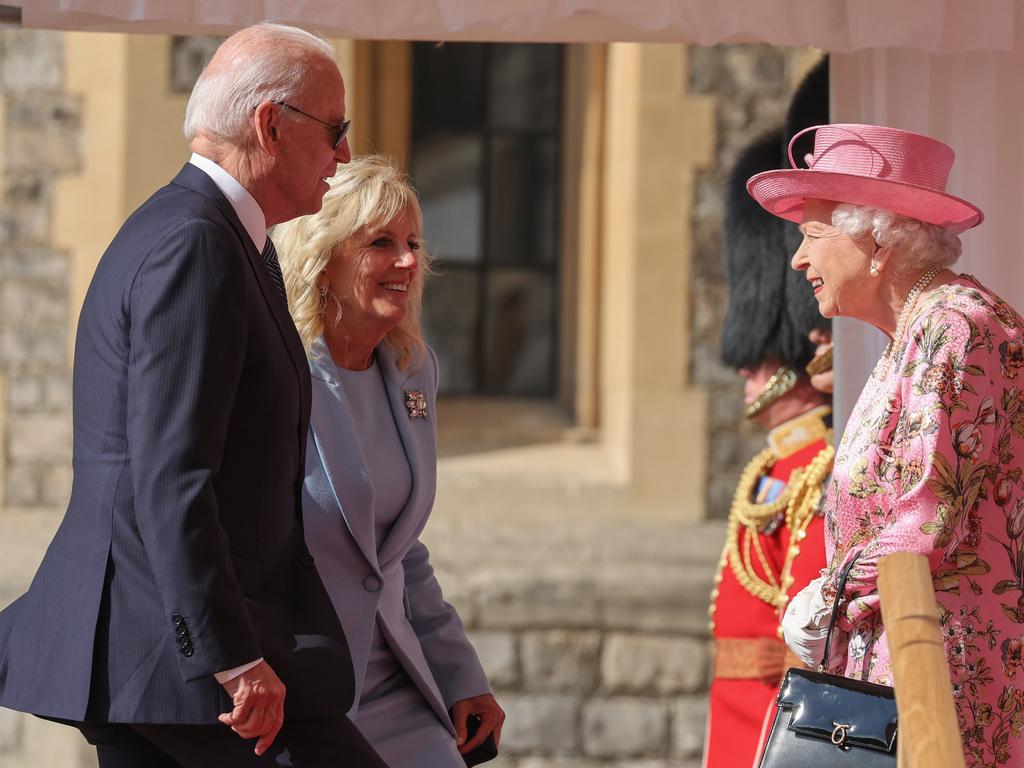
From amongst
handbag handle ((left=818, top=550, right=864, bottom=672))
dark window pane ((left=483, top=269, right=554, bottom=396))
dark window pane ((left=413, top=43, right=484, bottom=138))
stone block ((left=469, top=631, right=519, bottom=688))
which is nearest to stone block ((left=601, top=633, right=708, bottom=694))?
stone block ((left=469, top=631, right=519, bottom=688))

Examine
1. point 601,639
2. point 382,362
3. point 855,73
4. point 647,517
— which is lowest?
point 601,639

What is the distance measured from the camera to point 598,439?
645 centimetres

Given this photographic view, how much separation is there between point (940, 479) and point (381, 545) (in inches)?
38.7

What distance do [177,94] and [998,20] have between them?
11.8 feet

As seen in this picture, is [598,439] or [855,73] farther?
[598,439]

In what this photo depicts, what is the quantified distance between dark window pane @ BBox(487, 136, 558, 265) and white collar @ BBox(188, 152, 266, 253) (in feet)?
14.1

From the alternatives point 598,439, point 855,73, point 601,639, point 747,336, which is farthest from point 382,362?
point 598,439

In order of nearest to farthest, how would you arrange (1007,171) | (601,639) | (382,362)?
(382,362) → (1007,171) → (601,639)

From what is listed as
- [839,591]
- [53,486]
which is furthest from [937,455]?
[53,486]

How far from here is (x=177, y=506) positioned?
6.80 feet

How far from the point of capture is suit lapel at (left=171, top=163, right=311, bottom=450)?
2.26 metres

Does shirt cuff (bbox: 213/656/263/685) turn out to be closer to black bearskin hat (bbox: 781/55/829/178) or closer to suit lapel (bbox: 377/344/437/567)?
suit lapel (bbox: 377/344/437/567)

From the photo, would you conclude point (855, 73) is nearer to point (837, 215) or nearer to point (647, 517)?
point (837, 215)

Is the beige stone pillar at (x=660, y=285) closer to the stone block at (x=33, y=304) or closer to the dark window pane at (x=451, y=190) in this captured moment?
the dark window pane at (x=451, y=190)
